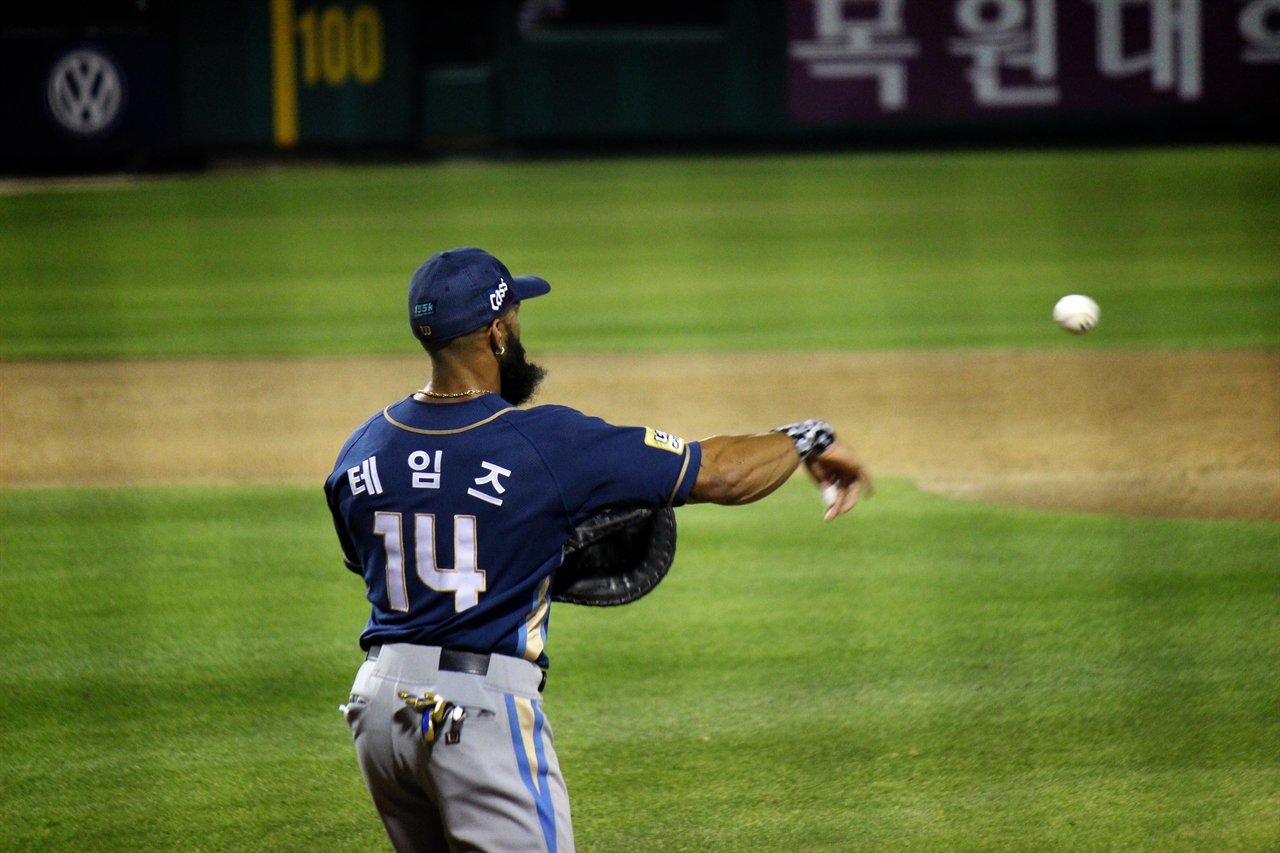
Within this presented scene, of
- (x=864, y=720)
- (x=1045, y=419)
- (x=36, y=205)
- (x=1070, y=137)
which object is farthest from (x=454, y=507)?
(x=1070, y=137)

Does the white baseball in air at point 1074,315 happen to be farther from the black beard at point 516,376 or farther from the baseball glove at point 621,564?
the black beard at point 516,376

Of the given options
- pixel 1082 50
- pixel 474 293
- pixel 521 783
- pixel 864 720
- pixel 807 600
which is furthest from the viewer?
pixel 1082 50

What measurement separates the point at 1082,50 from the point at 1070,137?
1.59 m

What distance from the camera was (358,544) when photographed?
2707 mm

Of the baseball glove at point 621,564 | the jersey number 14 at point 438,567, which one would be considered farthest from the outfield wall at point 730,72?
the jersey number 14 at point 438,567

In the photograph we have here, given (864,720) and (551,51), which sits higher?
(551,51)

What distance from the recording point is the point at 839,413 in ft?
29.3

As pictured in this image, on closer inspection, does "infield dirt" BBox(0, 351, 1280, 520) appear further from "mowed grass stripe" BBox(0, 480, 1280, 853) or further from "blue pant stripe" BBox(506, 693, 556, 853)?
"blue pant stripe" BBox(506, 693, 556, 853)

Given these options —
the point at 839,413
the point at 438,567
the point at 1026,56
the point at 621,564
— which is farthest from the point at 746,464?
the point at 1026,56

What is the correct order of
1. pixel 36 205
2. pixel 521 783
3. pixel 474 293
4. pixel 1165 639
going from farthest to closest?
pixel 36 205 → pixel 1165 639 → pixel 474 293 → pixel 521 783

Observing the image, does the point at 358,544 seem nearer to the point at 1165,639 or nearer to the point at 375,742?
the point at 375,742

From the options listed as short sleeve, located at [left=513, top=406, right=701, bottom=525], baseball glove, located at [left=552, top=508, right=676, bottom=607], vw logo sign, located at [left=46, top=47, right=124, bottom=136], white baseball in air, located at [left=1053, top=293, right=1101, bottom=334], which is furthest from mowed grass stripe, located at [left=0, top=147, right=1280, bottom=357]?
short sleeve, located at [left=513, top=406, right=701, bottom=525]

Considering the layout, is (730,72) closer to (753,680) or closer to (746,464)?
(753,680)

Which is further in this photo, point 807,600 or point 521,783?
point 807,600
